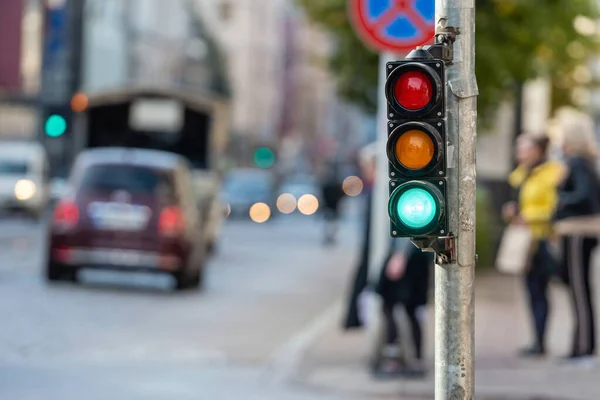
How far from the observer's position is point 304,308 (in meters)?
17.5

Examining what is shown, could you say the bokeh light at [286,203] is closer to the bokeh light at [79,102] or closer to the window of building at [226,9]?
the bokeh light at [79,102]

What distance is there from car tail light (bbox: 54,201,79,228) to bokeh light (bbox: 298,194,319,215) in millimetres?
44920

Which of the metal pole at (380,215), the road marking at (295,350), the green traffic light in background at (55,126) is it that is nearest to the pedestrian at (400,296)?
the metal pole at (380,215)

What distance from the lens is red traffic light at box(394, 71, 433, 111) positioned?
561 cm

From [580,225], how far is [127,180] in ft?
26.0

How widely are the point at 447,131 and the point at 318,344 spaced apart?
301 inches

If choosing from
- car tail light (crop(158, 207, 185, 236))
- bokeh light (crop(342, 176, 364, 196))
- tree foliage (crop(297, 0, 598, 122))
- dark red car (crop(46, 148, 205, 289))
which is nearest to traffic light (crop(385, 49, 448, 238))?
dark red car (crop(46, 148, 205, 289))

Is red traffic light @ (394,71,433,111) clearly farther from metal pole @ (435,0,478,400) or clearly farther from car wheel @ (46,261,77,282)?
car wheel @ (46,261,77,282)

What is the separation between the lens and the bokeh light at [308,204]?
63756mm

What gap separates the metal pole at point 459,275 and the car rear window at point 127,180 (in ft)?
41.8

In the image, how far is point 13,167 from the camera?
39781 millimetres

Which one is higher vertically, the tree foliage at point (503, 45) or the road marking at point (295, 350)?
the tree foliage at point (503, 45)

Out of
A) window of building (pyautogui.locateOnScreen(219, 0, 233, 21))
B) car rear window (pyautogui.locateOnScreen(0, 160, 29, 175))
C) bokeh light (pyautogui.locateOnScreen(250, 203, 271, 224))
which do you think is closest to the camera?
car rear window (pyautogui.locateOnScreen(0, 160, 29, 175))

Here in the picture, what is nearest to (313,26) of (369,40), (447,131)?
(369,40)
